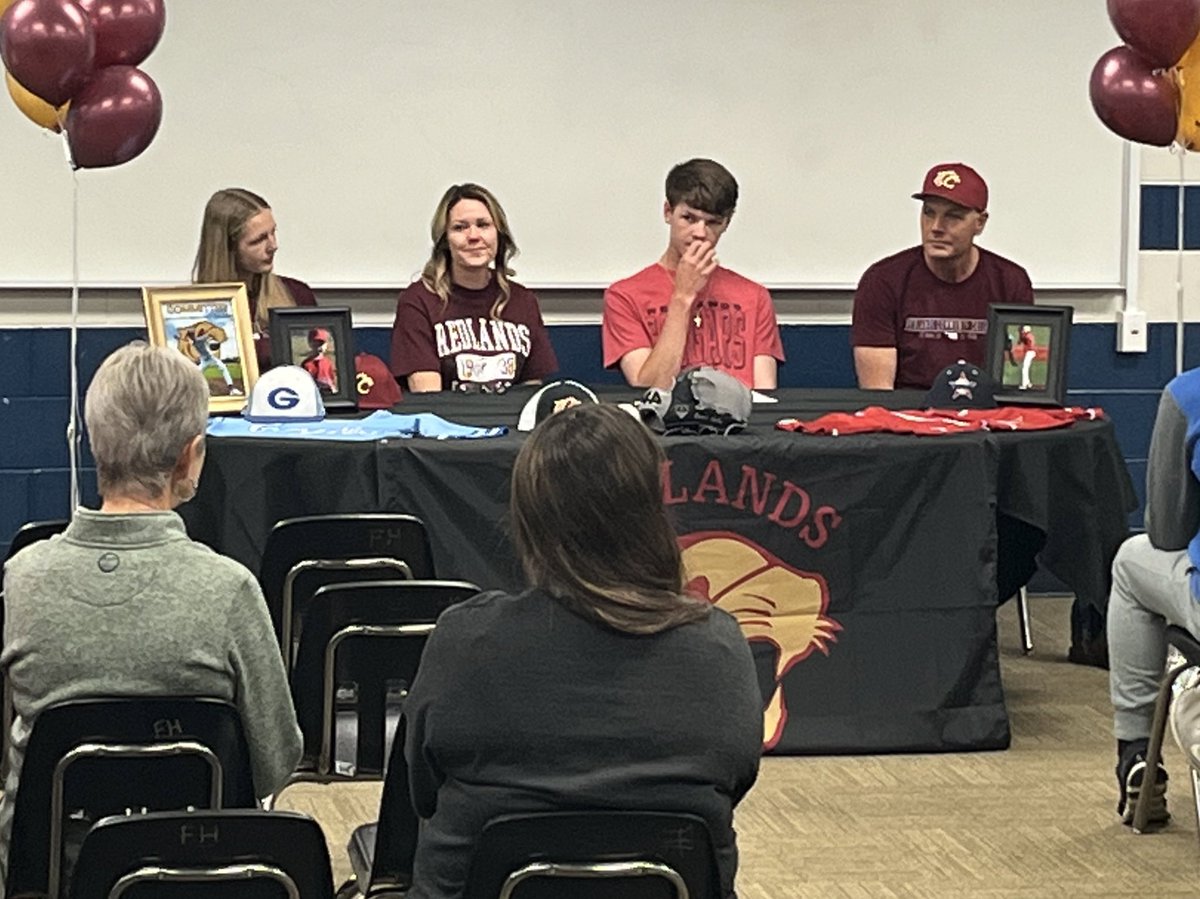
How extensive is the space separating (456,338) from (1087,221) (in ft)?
7.27

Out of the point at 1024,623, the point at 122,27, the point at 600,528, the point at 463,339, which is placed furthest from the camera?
the point at 1024,623

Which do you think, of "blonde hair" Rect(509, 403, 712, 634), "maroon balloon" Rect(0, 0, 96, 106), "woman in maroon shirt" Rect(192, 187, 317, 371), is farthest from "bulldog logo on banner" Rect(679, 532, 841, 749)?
"blonde hair" Rect(509, 403, 712, 634)

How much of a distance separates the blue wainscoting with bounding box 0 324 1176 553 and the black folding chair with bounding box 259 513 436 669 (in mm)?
2459

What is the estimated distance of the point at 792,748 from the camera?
4.69 m

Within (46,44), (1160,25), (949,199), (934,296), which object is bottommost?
(934,296)

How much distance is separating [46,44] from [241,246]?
2.78 ft

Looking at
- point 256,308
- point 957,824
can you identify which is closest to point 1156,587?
point 957,824

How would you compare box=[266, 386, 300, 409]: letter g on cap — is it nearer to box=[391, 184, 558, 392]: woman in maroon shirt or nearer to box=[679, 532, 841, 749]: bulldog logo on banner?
box=[391, 184, 558, 392]: woman in maroon shirt

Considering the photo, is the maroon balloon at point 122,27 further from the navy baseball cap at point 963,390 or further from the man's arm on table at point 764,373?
the navy baseball cap at point 963,390

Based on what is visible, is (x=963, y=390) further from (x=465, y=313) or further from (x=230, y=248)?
(x=230, y=248)

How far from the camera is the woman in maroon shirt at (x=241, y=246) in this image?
5.36 metres

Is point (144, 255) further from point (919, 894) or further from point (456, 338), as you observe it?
point (919, 894)

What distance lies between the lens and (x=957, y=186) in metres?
5.66

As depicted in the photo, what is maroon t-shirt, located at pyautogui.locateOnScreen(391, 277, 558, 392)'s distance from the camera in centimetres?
554
